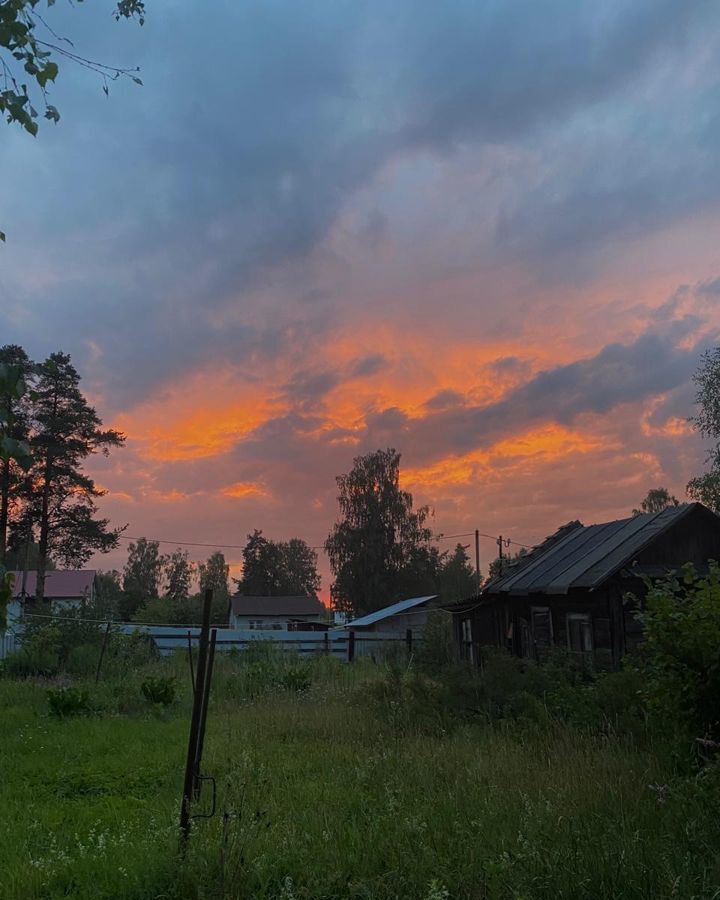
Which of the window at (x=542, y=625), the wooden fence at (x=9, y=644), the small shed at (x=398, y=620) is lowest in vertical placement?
the wooden fence at (x=9, y=644)

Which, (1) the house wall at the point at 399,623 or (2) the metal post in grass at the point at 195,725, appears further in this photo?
(1) the house wall at the point at 399,623

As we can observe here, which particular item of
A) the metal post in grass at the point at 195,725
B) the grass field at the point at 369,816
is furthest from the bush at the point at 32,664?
the metal post in grass at the point at 195,725

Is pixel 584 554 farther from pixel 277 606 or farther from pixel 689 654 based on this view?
pixel 277 606

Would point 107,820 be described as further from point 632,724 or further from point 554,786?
point 632,724

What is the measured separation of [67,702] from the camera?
12211 millimetres

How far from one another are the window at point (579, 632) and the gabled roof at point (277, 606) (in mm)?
57461

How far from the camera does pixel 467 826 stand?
516 centimetres

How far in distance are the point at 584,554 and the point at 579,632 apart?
172 cm

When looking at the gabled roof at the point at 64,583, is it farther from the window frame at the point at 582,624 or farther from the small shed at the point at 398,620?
the window frame at the point at 582,624

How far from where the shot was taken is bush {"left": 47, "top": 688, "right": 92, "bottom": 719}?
12.2 meters

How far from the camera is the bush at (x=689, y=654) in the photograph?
17.0 feet

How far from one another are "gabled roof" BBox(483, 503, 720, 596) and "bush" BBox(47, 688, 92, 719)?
340 inches

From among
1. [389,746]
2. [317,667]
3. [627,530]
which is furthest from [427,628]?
[389,746]

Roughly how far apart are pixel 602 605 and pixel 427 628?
14059 mm
